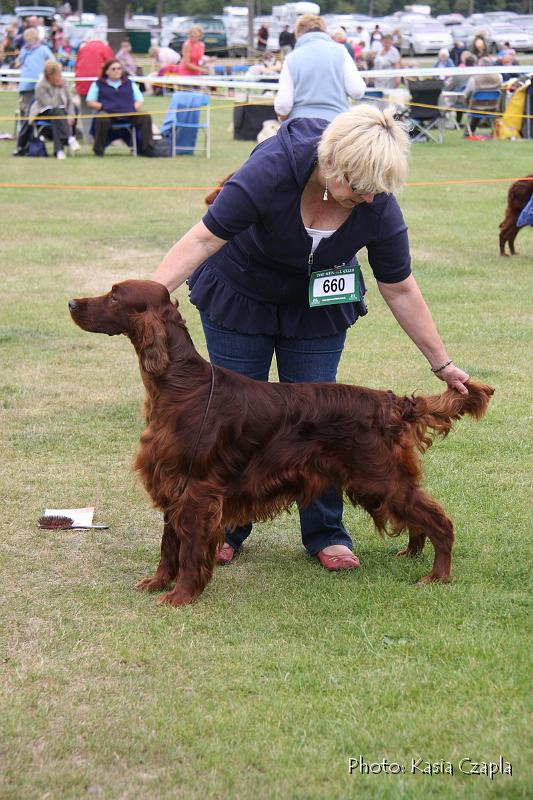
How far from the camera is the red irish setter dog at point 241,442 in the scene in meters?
3.62

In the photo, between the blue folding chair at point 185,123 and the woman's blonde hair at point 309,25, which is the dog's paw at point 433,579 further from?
the blue folding chair at point 185,123

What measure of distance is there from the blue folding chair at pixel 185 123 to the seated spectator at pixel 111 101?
46 centimetres

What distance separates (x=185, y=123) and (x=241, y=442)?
48.9 feet

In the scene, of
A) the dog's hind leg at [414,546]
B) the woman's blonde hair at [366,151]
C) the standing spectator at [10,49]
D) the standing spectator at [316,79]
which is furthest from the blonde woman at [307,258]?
the standing spectator at [10,49]

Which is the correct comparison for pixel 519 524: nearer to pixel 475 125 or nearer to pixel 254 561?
pixel 254 561

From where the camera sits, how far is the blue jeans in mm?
4086

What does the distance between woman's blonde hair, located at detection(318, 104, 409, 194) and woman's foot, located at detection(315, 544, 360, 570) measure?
4.82ft

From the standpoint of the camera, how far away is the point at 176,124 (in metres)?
17.6

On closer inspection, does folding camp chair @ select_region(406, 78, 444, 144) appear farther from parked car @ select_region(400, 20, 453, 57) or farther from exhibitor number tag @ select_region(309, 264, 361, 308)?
parked car @ select_region(400, 20, 453, 57)

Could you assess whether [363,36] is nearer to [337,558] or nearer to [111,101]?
[111,101]

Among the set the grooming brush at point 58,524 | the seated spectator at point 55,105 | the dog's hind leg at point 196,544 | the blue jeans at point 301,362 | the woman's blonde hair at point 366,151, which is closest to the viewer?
the woman's blonde hair at point 366,151

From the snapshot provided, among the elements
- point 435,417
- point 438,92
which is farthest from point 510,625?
point 438,92

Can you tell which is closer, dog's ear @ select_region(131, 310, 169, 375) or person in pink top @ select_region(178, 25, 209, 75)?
dog's ear @ select_region(131, 310, 169, 375)

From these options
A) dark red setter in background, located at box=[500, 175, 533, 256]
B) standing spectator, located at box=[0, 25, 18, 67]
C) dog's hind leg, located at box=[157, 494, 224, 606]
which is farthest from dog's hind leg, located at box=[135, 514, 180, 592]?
standing spectator, located at box=[0, 25, 18, 67]
